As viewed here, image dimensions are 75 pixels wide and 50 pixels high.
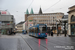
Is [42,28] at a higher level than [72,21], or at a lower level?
lower

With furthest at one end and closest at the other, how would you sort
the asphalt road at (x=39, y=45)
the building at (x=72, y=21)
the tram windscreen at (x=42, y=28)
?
the building at (x=72, y=21) < the tram windscreen at (x=42, y=28) < the asphalt road at (x=39, y=45)

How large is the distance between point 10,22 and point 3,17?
14.0ft

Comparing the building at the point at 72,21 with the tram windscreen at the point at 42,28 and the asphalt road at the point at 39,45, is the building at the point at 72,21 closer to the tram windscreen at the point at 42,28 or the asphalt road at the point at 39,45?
the tram windscreen at the point at 42,28

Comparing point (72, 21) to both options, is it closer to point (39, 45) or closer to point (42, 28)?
point (42, 28)

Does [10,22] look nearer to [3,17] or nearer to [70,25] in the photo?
[3,17]

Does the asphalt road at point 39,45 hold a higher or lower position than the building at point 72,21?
lower

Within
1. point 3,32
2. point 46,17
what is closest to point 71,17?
point 3,32

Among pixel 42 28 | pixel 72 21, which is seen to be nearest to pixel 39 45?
pixel 42 28

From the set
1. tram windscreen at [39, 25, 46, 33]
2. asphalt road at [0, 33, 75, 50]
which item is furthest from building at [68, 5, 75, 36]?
asphalt road at [0, 33, 75, 50]

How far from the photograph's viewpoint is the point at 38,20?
99.9m

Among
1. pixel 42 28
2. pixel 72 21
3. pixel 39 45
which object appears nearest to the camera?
pixel 39 45

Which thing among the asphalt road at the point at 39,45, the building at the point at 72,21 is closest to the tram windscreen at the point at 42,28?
the asphalt road at the point at 39,45

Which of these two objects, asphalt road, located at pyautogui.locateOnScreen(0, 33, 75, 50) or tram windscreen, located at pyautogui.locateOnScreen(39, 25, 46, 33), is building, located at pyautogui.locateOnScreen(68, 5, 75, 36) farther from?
asphalt road, located at pyautogui.locateOnScreen(0, 33, 75, 50)

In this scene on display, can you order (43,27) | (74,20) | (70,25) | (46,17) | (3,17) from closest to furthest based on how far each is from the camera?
1. (43,27)
2. (74,20)
3. (70,25)
4. (3,17)
5. (46,17)
